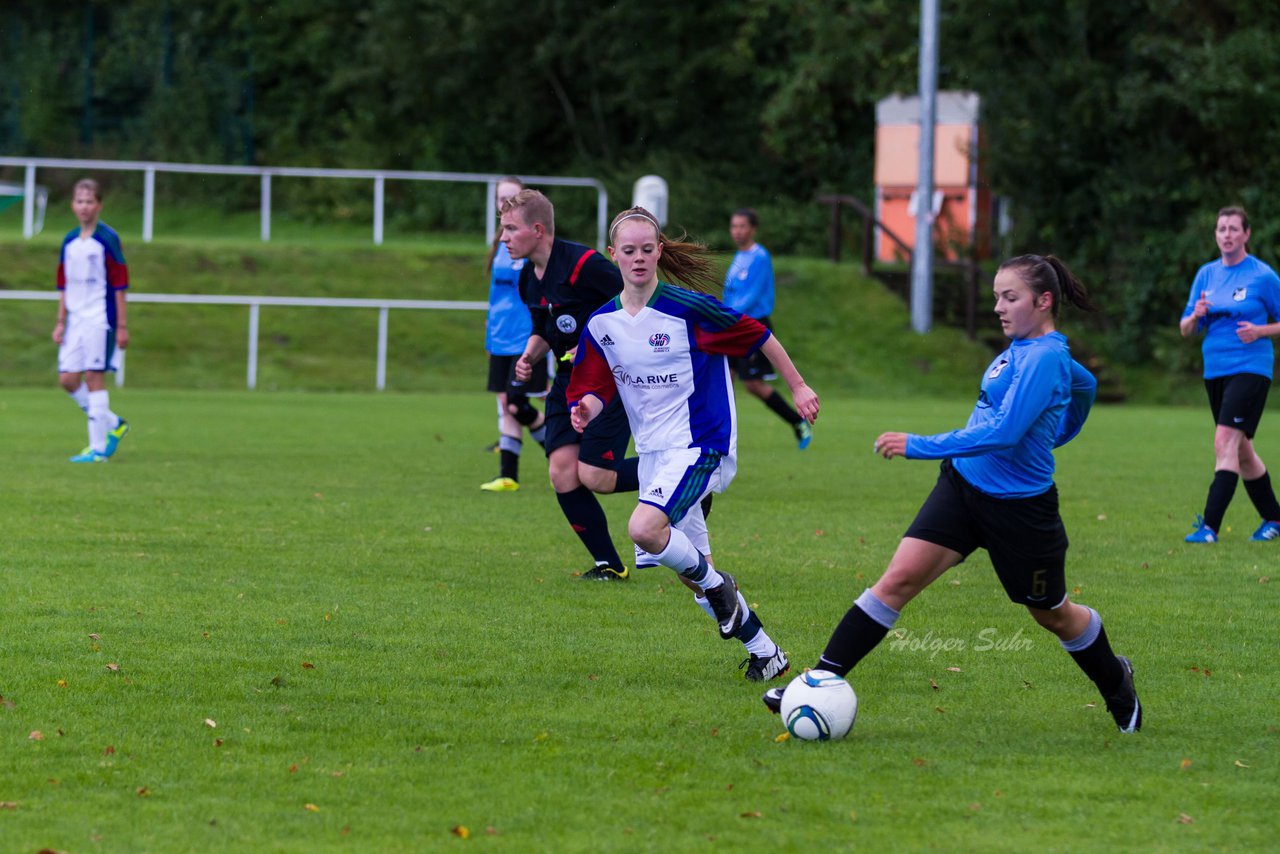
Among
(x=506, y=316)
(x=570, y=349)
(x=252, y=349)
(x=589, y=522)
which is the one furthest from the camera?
(x=252, y=349)

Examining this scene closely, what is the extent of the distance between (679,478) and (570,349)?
2270 millimetres

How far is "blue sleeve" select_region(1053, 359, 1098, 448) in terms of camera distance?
17.2 feet

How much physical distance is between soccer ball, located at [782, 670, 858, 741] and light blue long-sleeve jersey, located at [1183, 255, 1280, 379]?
5.40 m

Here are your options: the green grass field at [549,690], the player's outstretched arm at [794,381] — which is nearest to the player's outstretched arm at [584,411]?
the player's outstretched arm at [794,381]

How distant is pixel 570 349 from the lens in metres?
8.05

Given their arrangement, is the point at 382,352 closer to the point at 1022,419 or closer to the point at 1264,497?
the point at 1264,497

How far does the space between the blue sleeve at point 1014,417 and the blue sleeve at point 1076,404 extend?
200 mm

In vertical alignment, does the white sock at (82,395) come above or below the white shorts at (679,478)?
below

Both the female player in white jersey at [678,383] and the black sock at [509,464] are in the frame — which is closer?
the female player in white jersey at [678,383]

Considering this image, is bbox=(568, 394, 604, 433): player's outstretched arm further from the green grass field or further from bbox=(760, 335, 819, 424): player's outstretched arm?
the green grass field

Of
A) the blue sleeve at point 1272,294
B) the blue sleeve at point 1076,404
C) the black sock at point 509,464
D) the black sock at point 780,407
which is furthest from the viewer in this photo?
the black sock at point 780,407

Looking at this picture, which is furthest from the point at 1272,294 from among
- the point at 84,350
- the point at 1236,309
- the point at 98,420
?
the point at 84,350

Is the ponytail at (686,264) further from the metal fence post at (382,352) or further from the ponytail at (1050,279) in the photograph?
the metal fence post at (382,352)

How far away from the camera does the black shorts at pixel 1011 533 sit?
201 inches
